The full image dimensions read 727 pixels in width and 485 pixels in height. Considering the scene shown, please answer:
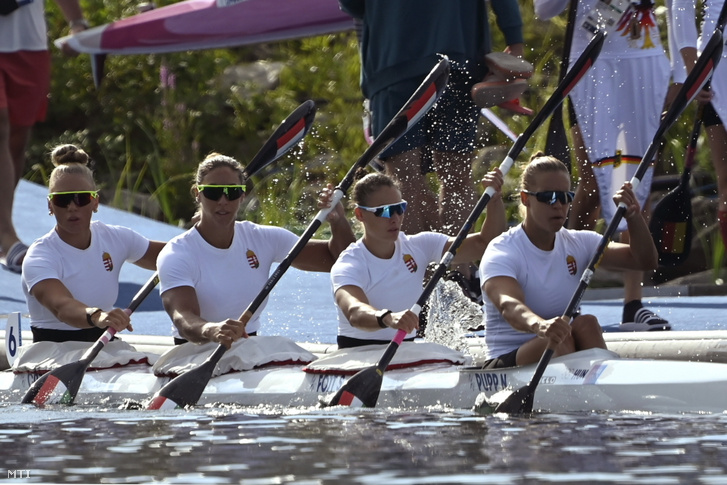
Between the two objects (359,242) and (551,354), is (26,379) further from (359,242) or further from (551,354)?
(551,354)

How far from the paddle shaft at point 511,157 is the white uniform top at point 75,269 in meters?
1.55

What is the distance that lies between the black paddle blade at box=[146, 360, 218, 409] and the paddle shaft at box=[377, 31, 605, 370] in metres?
0.74

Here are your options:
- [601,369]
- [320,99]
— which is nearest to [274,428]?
[601,369]

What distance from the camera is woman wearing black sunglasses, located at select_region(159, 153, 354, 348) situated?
6168 mm

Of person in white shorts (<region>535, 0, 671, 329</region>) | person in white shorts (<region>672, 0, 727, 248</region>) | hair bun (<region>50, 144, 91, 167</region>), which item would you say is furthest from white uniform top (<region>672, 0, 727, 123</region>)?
hair bun (<region>50, 144, 91, 167</region>)

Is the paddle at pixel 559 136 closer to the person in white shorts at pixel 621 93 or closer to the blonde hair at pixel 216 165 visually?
the person in white shorts at pixel 621 93

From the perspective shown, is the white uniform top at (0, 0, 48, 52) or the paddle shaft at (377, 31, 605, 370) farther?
the white uniform top at (0, 0, 48, 52)

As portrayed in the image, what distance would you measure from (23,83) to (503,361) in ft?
13.2

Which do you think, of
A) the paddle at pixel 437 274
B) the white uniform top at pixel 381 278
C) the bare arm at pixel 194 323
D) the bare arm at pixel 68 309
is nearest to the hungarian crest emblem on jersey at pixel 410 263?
the white uniform top at pixel 381 278

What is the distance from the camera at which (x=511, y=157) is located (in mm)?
6312

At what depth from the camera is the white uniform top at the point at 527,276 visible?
568cm

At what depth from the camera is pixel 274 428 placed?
5020 millimetres

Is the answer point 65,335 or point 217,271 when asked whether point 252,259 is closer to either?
point 217,271

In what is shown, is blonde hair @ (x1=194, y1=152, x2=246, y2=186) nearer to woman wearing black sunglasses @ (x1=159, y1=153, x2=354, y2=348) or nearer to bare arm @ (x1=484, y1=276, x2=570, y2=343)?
woman wearing black sunglasses @ (x1=159, y1=153, x2=354, y2=348)
